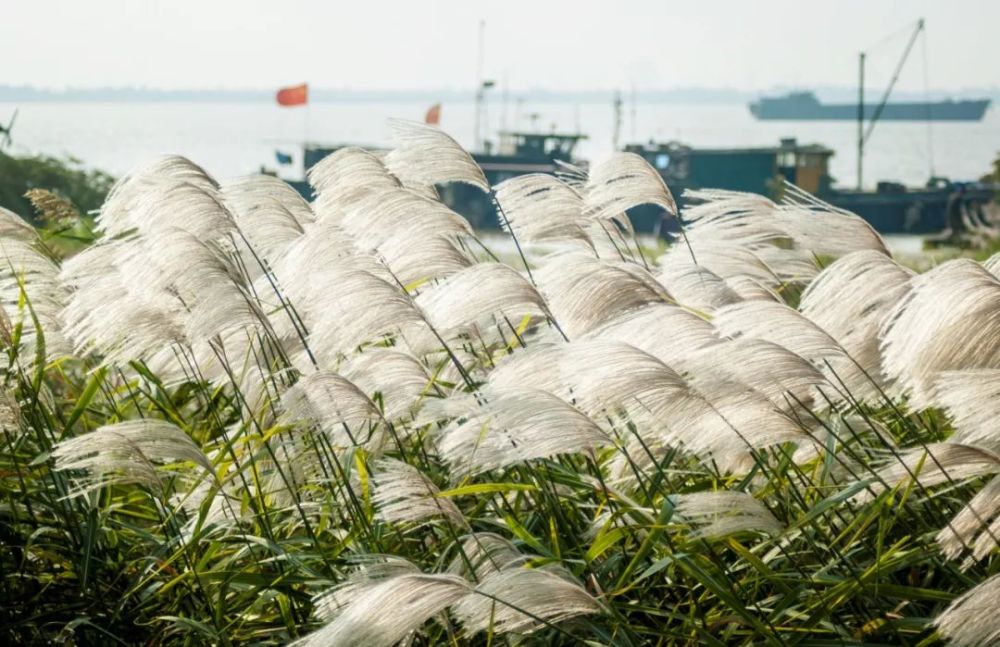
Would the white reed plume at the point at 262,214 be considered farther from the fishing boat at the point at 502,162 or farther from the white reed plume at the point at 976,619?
the fishing boat at the point at 502,162

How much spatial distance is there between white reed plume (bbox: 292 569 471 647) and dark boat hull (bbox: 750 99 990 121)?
142645 mm

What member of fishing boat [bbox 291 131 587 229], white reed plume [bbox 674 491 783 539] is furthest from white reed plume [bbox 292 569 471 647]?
fishing boat [bbox 291 131 587 229]

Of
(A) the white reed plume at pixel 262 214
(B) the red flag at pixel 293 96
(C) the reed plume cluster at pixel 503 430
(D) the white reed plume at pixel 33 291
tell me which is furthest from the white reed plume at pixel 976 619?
(B) the red flag at pixel 293 96

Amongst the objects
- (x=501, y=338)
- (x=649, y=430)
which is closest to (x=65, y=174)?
(x=501, y=338)

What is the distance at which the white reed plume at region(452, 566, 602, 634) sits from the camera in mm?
2154

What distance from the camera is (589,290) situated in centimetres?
273

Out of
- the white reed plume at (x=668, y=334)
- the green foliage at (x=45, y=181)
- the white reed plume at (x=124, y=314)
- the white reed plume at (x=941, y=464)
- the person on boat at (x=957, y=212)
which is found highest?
the white reed plume at (x=668, y=334)

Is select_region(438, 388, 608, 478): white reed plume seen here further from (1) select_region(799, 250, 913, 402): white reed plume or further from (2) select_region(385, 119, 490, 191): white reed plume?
(2) select_region(385, 119, 490, 191): white reed plume

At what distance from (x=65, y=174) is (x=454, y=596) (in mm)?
16729

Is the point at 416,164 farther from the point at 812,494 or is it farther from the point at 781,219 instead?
the point at 812,494

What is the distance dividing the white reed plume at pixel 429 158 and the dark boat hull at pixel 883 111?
5556 inches

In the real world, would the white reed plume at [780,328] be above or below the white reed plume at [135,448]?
above

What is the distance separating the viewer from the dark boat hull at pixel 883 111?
143000 mm

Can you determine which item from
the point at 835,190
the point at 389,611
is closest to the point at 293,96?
the point at 835,190
